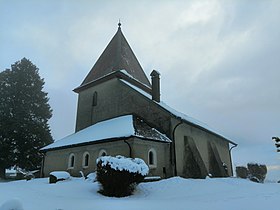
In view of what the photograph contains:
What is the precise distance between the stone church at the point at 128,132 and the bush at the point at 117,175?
378 centimetres

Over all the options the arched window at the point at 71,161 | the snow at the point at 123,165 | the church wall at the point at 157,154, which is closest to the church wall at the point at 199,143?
the church wall at the point at 157,154

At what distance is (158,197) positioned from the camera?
1046 cm

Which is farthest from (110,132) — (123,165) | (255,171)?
(255,171)

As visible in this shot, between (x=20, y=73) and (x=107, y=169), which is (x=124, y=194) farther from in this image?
(x=20, y=73)

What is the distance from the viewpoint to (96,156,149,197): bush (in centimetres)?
1072

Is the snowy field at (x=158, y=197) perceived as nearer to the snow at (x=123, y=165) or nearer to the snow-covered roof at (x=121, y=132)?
the snow at (x=123, y=165)

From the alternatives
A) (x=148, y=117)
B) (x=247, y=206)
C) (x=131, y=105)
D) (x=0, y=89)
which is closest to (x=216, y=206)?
(x=247, y=206)

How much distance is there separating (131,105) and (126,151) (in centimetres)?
564

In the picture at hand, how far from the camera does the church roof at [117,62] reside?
934 inches

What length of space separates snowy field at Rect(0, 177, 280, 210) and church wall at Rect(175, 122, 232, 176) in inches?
174

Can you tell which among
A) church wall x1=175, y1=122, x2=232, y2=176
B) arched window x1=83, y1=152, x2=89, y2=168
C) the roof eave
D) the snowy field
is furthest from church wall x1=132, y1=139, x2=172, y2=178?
the roof eave

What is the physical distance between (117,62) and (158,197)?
1568cm

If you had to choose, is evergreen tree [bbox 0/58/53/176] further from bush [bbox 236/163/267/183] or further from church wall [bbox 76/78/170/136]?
bush [bbox 236/163/267/183]

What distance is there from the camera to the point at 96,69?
25469 millimetres
